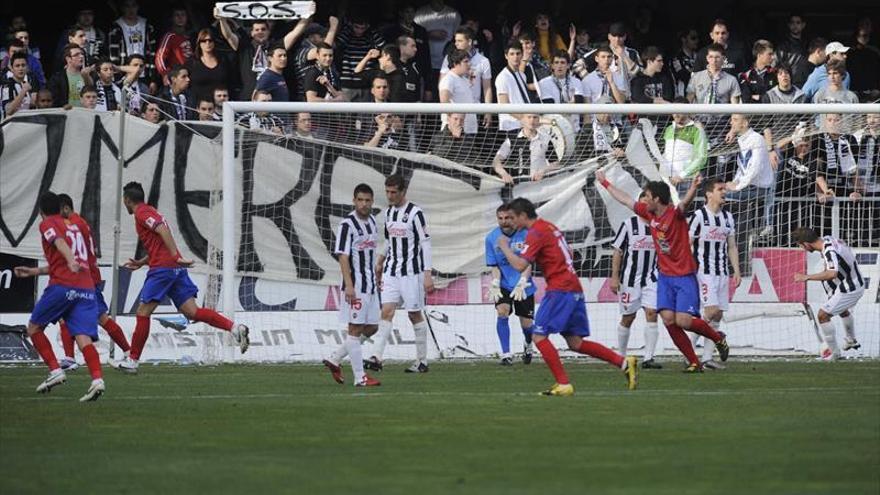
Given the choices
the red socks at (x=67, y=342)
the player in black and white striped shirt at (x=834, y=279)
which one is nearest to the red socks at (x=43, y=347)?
the red socks at (x=67, y=342)

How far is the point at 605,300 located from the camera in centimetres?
2184

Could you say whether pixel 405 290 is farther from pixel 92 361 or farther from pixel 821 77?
pixel 821 77

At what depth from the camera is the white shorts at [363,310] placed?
1756 cm

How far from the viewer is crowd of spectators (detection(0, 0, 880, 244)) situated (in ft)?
72.9

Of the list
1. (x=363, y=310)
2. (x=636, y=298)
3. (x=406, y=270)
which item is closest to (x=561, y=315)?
(x=363, y=310)

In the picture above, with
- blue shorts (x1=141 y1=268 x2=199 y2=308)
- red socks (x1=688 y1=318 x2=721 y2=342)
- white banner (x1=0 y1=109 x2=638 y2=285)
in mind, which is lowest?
red socks (x1=688 y1=318 x2=721 y2=342)

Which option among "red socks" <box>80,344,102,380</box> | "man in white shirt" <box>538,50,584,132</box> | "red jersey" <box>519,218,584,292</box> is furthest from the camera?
"man in white shirt" <box>538,50,584,132</box>

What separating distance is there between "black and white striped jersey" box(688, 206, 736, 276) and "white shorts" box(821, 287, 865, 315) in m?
1.61

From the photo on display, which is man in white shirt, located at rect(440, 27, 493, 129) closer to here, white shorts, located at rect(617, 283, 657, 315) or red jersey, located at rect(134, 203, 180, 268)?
white shorts, located at rect(617, 283, 657, 315)

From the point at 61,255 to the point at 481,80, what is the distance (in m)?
9.55

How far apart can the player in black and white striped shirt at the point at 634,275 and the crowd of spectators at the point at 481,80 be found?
1914 millimetres

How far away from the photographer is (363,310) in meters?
17.8

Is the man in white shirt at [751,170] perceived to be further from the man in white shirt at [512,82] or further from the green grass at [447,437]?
the green grass at [447,437]

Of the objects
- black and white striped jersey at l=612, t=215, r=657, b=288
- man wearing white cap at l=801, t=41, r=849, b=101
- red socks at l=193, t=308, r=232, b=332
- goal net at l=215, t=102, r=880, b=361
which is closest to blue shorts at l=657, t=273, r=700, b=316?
black and white striped jersey at l=612, t=215, r=657, b=288
